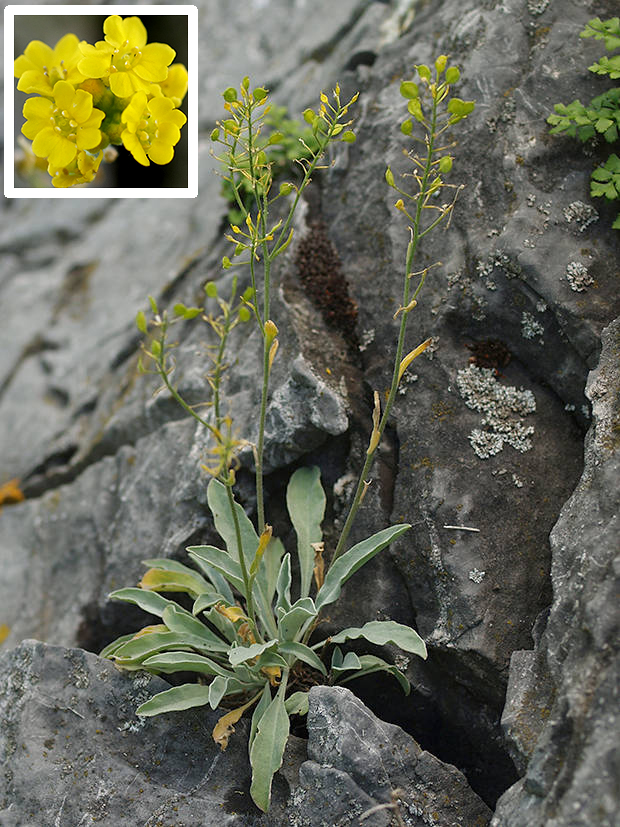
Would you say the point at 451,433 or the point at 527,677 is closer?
the point at 527,677

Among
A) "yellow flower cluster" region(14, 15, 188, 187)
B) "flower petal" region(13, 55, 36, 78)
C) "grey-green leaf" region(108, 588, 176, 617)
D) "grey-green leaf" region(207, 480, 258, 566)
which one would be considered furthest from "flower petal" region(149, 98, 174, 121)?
"grey-green leaf" region(108, 588, 176, 617)

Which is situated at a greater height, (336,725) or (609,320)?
(609,320)

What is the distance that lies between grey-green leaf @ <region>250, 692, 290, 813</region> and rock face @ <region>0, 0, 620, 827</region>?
0.11 m

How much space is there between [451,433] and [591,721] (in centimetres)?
134

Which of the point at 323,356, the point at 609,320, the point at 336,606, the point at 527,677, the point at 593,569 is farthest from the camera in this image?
the point at 323,356

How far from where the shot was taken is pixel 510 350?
3232mm

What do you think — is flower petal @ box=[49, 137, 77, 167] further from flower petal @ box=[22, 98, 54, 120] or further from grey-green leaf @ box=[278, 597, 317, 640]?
grey-green leaf @ box=[278, 597, 317, 640]

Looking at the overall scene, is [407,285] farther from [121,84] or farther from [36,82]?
[36,82]

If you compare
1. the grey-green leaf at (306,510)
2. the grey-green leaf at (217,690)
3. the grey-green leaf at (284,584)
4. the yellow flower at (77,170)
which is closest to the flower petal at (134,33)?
the yellow flower at (77,170)

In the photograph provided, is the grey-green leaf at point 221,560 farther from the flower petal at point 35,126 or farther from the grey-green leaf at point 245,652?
the flower petal at point 35,126

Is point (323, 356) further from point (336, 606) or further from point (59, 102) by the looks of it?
point (59, 102)

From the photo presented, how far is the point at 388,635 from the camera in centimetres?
280

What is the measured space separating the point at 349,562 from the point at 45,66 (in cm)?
241

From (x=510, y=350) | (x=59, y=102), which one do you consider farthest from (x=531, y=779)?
(x=59, y=102)
